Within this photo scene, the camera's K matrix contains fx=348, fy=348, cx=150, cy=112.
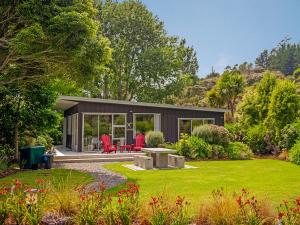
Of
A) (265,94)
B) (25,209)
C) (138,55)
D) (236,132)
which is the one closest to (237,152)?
(236,132)

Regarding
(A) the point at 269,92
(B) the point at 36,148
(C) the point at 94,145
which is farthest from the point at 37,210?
(A) the point at 269,92

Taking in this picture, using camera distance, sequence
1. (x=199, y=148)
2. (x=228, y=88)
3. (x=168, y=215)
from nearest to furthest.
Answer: (x=168, y=215)
(x=199, y=148)
(x=228, y=88)

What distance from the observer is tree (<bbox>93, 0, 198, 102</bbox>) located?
1519 inches

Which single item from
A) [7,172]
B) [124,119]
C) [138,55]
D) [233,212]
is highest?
[138,55]

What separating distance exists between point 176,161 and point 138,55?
1050 inches

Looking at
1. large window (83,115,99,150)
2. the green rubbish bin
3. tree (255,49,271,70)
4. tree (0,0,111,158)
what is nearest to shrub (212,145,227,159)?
large window (83,115,99,150)

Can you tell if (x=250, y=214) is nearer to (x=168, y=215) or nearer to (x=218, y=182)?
(x=168, y=215)

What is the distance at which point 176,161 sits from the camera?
48.4 ft

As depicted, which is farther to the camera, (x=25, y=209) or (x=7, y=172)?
(x=7, y=172)

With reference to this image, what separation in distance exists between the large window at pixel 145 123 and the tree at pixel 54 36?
9372 mm

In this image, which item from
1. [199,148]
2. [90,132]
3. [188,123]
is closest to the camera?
[199,148]

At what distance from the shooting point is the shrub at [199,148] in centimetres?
1796

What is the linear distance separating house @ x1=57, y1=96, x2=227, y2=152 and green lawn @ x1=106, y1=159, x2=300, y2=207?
28.1 feet

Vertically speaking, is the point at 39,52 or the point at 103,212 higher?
the point at 39,52
